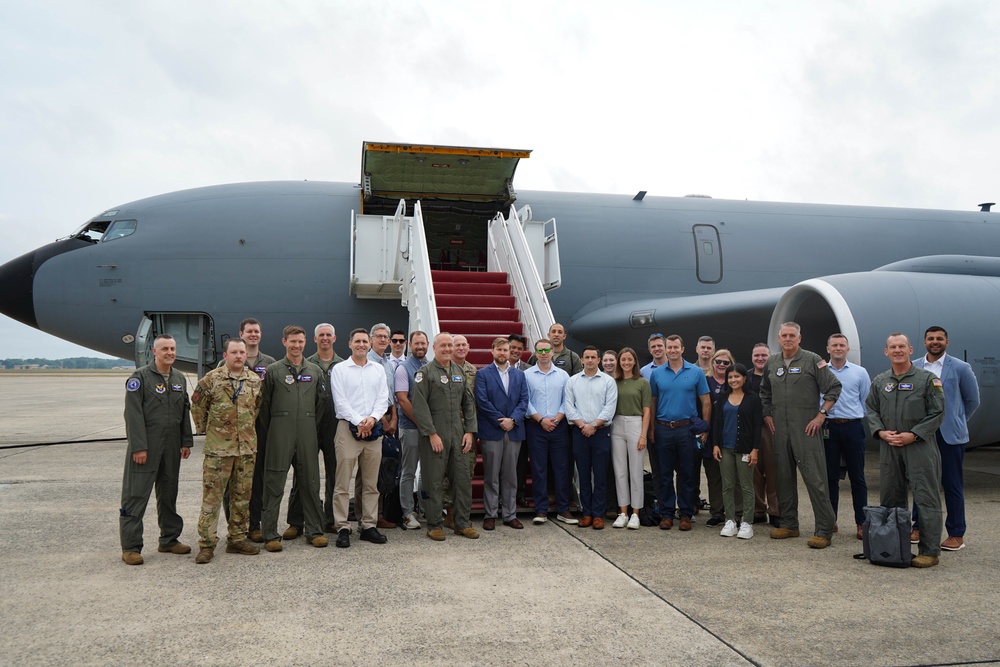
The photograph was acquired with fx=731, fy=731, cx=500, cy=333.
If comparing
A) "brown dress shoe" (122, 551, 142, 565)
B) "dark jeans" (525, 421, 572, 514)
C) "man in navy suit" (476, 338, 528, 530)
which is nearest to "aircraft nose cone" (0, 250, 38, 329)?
"brown dress shoe" (122, 551, 142, 565)

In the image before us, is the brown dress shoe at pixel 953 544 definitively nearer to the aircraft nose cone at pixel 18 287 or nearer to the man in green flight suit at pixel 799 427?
the man in green flight suit at pixel 799 427

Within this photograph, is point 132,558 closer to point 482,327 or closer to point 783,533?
point 482,327

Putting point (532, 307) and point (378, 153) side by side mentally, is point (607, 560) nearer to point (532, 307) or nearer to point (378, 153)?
point (532, 307)

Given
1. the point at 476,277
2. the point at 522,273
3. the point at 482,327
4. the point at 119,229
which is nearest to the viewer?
the point at 482,327

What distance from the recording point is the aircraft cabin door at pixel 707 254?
1118 centimetres

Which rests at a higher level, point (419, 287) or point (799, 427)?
point (419, 287)

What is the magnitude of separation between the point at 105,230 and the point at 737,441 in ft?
29.5

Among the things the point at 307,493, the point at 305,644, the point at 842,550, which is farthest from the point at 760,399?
the point at 305,644

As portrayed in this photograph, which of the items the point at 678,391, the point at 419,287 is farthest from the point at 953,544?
the point at 419,287

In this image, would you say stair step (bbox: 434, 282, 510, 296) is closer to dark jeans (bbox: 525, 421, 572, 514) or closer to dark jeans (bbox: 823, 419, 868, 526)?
dark jeans (bbox: 525, 421, 572, 514)

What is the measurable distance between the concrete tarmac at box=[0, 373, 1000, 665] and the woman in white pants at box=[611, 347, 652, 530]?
341 millimetres

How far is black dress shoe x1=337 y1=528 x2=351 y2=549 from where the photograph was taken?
17.0 ft

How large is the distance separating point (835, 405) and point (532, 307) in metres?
3.27

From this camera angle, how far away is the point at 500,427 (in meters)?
5.91
